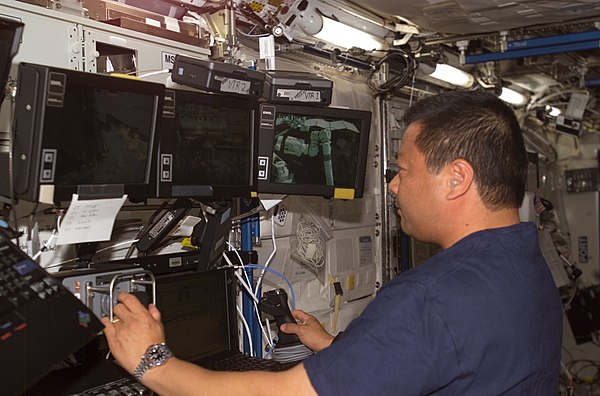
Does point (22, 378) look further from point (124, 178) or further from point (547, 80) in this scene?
point (547, 80)

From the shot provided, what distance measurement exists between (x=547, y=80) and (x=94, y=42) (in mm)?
4415

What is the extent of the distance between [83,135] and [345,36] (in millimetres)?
1978

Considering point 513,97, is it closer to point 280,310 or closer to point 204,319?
point 280,310

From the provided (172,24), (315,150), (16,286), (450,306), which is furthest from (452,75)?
(16,286)

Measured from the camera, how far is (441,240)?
5.65ft

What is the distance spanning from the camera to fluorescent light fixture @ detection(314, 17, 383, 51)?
324cm

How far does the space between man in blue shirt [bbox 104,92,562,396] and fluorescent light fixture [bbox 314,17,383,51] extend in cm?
158

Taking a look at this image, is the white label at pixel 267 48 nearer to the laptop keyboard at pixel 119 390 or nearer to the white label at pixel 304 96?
the white label at pixel 304 96

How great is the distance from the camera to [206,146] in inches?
85.7

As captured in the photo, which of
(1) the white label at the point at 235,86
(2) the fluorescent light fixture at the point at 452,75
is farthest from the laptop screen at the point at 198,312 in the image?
(2) the fluorescent light fixture at the point at 452,75

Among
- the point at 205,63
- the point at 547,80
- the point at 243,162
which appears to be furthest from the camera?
the point at 547,80

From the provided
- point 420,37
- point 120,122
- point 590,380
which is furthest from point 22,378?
point 590,380

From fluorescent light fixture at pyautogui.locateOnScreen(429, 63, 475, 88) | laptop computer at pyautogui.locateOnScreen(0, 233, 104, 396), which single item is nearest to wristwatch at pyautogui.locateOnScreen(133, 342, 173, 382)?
laptop computer at pyautogui.locateOnScreen(0, 233, 104, 396)

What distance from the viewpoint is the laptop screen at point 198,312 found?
222cm
